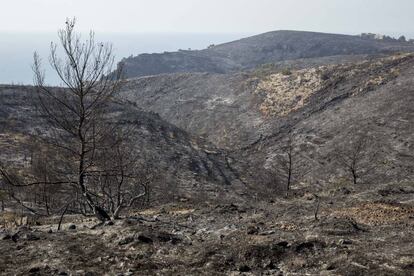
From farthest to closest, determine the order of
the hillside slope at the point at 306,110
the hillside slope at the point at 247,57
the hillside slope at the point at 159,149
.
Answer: the hillside slope at the point at 247,57 → the hillside slope at the point at 306,110 → the hillside slope at the point at 159,149

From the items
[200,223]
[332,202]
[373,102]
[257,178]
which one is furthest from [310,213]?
[373,102]

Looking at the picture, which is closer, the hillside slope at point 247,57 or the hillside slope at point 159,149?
the hillside slope at point 159,149

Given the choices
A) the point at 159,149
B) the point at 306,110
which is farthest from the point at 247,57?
the point at 159,149

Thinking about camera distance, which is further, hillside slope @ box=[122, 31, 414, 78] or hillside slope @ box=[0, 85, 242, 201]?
hillside slope @ box=[122, 31, 414, 78]

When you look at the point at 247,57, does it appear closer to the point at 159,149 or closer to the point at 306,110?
the point at 306,110

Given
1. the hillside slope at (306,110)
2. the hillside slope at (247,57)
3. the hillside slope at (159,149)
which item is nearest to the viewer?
the hillside slope at (159,149)

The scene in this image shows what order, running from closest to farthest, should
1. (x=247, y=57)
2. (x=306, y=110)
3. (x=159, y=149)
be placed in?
(x=159, y=149) → (x=306, y=110) → (x=247, y=57)

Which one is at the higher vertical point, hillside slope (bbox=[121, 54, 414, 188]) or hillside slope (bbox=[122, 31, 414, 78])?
hillside slope (bbox=[122, 31, 414, 78])

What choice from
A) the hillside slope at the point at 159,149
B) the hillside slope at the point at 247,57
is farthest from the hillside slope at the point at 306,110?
the hillside slope at the point at 247,57

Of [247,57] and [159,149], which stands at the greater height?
[247,57]

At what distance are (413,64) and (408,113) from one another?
2048 centimetres

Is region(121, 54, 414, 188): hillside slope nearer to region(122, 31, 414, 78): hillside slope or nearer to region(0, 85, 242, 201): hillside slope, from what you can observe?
region(0, 85, 242, 201): hillside slope

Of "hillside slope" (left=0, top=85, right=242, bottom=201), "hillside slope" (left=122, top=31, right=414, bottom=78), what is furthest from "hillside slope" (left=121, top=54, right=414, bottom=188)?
"hillside slope" (left=122, top=31, right=414, bottom=78)

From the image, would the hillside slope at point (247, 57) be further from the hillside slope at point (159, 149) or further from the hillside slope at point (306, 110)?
the hillside slope at point (159, 149)
